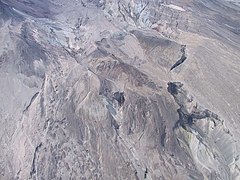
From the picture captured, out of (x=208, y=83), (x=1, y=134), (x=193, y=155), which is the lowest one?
(x=1, y=134)

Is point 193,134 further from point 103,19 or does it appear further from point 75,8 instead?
point 75,8

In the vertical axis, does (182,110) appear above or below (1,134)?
above

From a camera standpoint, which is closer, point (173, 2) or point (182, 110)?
point (182, 110)

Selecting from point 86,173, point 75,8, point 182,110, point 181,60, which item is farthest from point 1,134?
point 75,8

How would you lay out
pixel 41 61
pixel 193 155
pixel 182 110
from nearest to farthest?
pixel 193 155 < pixel 182 110 < pixel 41 61

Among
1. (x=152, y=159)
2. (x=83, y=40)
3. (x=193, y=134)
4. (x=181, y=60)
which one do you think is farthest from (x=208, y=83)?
(x=83, y=40)

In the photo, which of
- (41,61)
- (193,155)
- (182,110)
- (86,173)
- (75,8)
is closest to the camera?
(86,173)

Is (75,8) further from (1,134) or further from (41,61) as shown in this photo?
(1,134)
